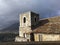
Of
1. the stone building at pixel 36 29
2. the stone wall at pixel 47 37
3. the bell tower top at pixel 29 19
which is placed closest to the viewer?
the stone wall at pixel 47 37

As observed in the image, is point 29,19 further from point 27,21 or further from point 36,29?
point 36,29

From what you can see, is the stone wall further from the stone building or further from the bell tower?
the bell tower

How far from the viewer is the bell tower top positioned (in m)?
31.5

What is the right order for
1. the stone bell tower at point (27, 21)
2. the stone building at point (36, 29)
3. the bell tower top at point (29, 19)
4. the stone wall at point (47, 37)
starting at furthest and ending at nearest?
the bell tower top at point (29, 19)
the stone bell tower at point (27, 21)
the stone building at point (36, 29)
the stone wall at point (47, 37)

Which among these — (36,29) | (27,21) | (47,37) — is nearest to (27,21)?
(27,21)

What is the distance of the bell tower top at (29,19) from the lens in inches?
1242

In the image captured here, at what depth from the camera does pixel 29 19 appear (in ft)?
104

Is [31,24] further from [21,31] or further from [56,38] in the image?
[56,38]

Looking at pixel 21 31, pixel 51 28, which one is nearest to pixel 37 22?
pixel 21 31

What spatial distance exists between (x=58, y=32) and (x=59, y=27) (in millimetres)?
1437

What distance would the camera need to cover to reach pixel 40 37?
2675cm

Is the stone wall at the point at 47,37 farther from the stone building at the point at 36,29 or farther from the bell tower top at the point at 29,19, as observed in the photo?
the bell tower top at the point at 29,19

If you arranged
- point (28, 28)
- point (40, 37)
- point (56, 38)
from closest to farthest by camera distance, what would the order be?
point (56, 38), point (40, 37), point (28, 28)

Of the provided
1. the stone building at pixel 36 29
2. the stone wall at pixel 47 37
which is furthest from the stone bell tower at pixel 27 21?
the stone wall at pixel 47 37
